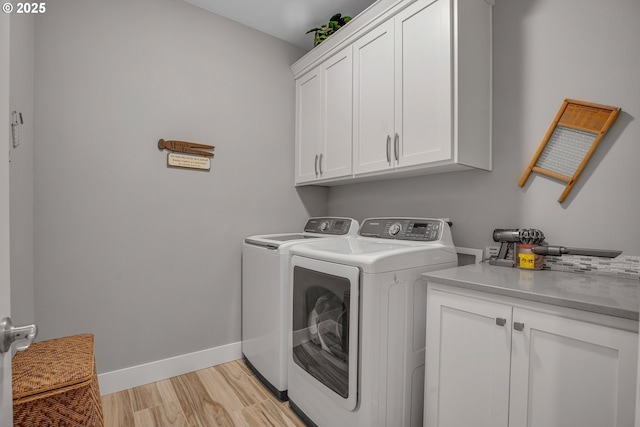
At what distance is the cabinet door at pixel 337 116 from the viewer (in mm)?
2117

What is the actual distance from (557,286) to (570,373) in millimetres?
308

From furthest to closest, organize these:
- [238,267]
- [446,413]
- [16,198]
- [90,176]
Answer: [238,267] → [90,176] → [16,198] → [446,413]

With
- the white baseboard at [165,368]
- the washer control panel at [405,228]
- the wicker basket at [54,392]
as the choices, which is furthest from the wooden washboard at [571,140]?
the white baseboard at [165,368]

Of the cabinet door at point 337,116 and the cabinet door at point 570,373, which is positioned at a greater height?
the cabinet door at point 337,116

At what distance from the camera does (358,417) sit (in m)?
1.31

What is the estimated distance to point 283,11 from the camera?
224cm

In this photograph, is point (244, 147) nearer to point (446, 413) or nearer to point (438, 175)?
point (438, 175)

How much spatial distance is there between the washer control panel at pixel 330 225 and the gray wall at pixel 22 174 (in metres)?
1.80

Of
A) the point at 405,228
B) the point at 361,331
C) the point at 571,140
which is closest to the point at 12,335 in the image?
the point at 361,331

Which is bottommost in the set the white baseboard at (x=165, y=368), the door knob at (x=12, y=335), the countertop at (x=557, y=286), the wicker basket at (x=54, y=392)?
the white baseboard at (x=165, y=368)

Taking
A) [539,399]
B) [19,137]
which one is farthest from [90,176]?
[539,399]

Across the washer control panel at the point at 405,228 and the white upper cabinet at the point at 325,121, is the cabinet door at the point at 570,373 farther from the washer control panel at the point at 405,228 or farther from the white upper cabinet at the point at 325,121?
the white upper cabinet at the point at 325,121

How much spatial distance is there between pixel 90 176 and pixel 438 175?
222cm

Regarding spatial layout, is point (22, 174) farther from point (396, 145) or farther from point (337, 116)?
point (396, 145)
